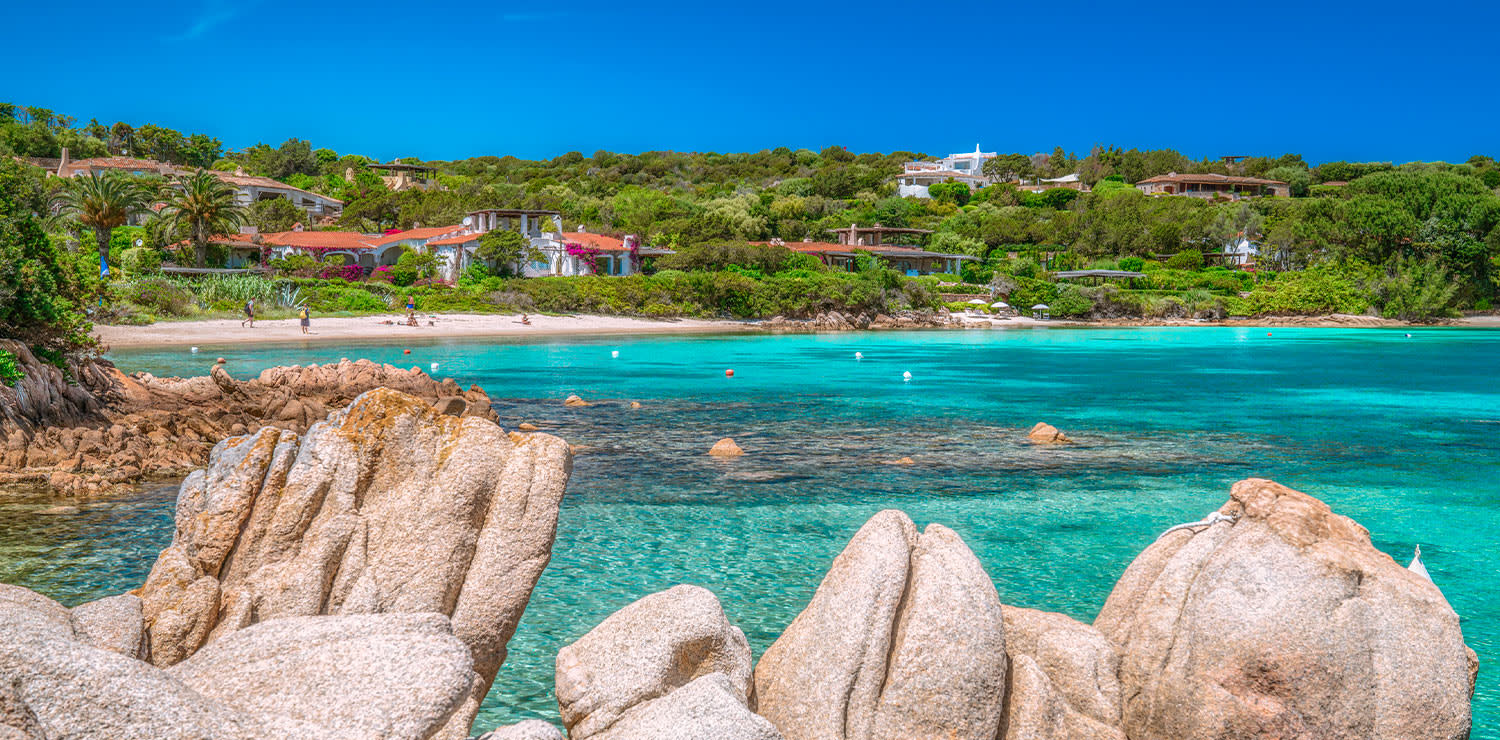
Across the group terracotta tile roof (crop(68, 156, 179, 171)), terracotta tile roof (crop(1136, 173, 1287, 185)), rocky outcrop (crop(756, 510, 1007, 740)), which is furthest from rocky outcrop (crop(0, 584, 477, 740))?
terracotta tile roof (crop(1136, 173, 1287, 185))

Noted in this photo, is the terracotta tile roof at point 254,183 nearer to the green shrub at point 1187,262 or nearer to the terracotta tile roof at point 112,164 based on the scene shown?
the terracotta tile roof at point 112,164

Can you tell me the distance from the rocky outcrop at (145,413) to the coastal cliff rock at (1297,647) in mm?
11361

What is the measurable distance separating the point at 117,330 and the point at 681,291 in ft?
128

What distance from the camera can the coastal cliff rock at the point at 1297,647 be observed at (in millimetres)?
5492

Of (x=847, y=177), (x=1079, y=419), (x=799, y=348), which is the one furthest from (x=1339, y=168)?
(x=1079, y=419)

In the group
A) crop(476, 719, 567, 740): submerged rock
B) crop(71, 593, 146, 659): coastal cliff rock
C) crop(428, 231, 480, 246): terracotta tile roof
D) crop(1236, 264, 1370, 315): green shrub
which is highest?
crop(428, 231, 480, 246): terracotta tile roof

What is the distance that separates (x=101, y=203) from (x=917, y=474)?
64.1m

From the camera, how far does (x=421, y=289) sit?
73312 mm

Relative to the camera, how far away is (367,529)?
6.20 metres

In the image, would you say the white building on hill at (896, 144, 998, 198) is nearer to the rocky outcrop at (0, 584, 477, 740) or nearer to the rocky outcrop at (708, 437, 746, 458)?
the rocky outcrop at (708, 437, 746, 458)

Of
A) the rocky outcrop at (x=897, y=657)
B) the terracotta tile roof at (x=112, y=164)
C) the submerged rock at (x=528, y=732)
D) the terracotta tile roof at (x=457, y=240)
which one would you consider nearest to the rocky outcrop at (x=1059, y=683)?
the rocky outcrop at (x=897, y=657)

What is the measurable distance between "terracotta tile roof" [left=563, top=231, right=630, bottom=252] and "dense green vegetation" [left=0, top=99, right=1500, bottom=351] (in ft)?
14.5

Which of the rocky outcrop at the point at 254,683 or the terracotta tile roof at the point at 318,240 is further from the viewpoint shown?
the terracotta tile roof at the point at 318,240

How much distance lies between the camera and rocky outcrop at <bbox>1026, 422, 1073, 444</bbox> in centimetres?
2200
